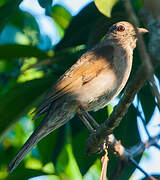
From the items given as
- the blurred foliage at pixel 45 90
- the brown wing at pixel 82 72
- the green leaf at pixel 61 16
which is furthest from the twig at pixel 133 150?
the green leaf at pixel 61 16

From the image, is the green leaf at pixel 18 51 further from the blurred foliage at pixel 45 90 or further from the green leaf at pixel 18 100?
the green leaf at pixel 18 100

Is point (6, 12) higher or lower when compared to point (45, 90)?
higher

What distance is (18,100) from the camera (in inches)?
158

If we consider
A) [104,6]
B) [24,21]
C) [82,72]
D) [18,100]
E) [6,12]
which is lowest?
[82,72]

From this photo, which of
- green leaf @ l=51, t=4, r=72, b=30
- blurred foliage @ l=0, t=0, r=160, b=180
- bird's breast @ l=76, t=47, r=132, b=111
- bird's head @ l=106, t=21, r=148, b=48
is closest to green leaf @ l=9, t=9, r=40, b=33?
blurred foliage @ l=0, t=0, r=160, b=180

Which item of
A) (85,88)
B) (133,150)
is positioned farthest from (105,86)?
(133,150)

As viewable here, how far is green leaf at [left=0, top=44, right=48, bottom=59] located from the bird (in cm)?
41

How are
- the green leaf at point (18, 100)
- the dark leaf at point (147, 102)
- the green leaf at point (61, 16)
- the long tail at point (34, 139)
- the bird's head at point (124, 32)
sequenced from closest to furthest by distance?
the green leaf at point (18, 100), the long tail at point (34, 139), the dark leaf at point (147, 102), the bird's head at point (124, 32), the green leaf at point (61, 16)

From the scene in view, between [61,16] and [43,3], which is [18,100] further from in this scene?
[61,16]

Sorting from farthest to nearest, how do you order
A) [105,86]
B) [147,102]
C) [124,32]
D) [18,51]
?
[124,32], [105,86], [147,102], [18,51]

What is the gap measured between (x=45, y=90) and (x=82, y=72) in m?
0.68

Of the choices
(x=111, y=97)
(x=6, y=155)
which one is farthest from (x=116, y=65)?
(x=6, y=155)

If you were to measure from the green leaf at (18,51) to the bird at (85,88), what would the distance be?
1.33 feet

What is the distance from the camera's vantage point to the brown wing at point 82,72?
447 cm
